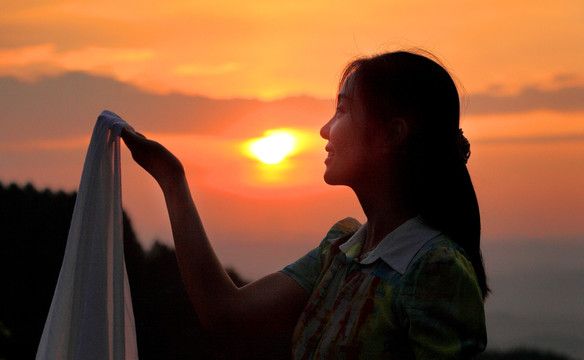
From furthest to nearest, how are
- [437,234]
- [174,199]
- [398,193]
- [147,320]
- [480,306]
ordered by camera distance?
1. [147,320]
2. [174,199]
3. [398,193]
4. [437,234]
5. [480,306]

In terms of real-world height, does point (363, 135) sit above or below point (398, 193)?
above

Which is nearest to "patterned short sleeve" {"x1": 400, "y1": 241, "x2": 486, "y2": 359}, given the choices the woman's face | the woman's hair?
the woman's hair

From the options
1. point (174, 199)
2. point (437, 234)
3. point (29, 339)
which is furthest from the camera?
point (29, 339)

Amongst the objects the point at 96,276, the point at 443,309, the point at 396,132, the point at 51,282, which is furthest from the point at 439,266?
the point at 51,282

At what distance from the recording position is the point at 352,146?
1.90 meters

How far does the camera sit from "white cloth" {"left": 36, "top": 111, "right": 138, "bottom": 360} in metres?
2.04

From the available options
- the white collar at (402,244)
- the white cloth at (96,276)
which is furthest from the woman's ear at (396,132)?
the white cloth at (96,276)

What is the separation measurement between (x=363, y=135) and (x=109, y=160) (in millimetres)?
923

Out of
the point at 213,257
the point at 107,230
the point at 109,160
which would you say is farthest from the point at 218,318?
the point at 109,160

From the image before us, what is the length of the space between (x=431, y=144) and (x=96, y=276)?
1.19 metres

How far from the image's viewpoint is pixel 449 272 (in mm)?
1583

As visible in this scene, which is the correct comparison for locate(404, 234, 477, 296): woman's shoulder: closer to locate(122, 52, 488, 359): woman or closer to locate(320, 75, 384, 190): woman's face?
locate(122, 52, 488, 359): woman

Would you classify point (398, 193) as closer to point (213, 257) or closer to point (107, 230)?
point (213, 257)

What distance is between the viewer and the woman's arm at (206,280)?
2068 millimetres
